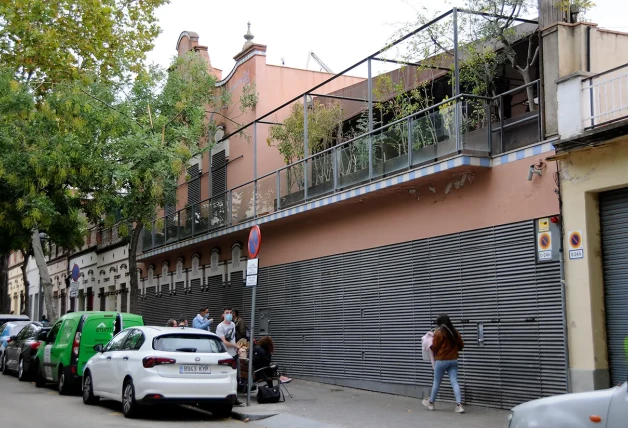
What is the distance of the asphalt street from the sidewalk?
0.68 meters

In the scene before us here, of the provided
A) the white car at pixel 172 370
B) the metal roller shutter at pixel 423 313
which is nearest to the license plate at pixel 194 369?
the white car at pixel 172 370

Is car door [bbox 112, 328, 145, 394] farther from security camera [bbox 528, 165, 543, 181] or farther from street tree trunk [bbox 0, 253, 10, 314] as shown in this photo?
street tree trunk [bbox 0, 253, 10, 314]

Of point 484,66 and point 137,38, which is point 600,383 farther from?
point 137,38

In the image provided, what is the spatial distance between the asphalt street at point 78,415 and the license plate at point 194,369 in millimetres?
825

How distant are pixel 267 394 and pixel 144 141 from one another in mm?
11406

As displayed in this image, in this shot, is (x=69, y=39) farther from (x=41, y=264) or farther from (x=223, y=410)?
(x=223, y=410)

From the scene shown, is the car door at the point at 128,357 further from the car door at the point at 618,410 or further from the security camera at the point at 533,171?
the car door at the point at 618,410

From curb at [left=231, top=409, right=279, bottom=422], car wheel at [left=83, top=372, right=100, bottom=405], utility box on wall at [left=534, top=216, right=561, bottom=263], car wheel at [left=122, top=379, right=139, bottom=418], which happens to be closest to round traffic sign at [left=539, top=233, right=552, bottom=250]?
utility box on wall at [left=534, top=216, right=561, bottom=263]

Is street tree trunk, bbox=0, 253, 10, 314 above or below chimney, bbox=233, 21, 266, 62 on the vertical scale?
below

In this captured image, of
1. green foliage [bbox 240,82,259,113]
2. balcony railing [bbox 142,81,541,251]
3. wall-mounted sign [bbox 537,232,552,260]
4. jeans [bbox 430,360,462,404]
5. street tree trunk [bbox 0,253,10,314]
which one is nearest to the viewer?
wall-mounted sign [bbox 537,232,552,260]

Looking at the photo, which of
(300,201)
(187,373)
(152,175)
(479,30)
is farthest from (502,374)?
(152,175)

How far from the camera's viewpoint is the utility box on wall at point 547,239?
13.1 metres

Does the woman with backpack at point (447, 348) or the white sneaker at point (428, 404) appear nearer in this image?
the woman with backpack at point (447, 348)

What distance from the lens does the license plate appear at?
13500mm
